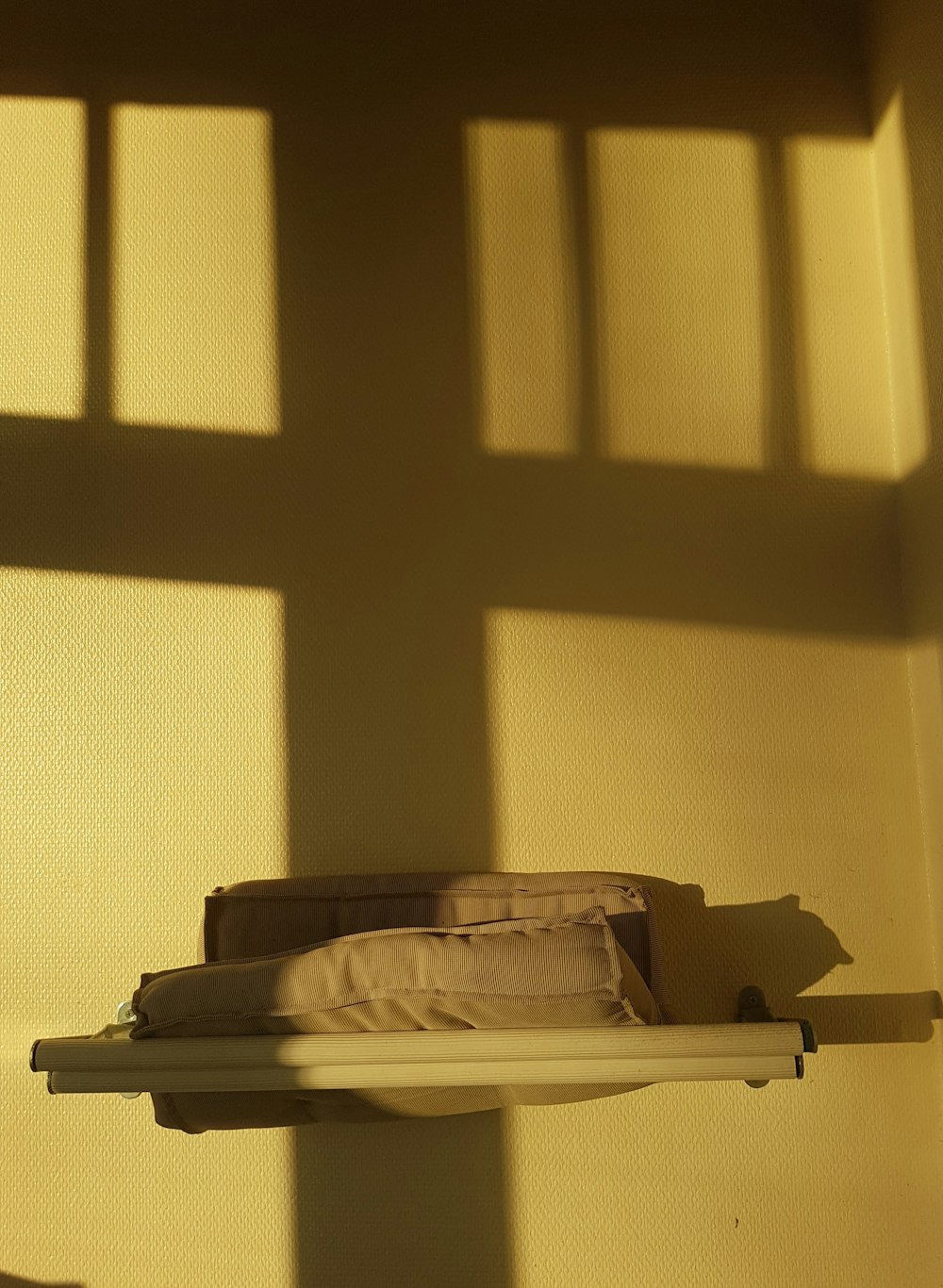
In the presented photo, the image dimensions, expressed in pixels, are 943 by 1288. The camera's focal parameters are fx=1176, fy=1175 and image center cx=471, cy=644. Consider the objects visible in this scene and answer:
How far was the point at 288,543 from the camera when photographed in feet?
6.72

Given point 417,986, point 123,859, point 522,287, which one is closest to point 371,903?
point 123,859

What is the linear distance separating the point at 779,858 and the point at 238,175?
1.56 meters

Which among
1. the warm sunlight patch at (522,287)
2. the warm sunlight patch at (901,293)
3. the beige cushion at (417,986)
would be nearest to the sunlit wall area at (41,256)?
the warm sunlight patch at (522,287)

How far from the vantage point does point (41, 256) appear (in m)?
2.13

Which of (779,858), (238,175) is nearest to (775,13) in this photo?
(238,175)

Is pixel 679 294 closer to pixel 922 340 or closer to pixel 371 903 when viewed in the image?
pixel 922 340

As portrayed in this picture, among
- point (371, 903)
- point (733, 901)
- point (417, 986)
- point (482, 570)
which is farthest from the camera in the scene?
point (482, 570)

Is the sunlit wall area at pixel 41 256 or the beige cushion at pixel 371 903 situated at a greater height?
the sunlit wall area at pixel 41 256

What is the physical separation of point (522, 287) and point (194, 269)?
596 mm

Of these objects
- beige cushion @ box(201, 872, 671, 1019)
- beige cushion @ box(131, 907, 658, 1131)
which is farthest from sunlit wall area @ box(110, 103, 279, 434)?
beige cushion @ box(131, 907, 658, 1131)

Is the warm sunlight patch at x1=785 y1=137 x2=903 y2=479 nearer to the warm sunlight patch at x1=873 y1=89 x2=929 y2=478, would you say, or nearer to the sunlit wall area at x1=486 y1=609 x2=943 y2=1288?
the warm sunlight patch at x1=873 y1=89 x2=929 y2=478

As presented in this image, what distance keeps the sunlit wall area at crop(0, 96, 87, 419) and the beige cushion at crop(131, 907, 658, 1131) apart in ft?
3.89

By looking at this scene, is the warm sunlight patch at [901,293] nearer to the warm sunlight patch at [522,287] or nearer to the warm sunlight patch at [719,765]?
the warm sunlight patch at [719,765]

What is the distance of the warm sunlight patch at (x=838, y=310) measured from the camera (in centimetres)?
208
